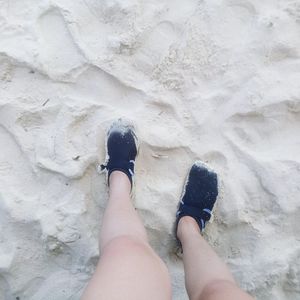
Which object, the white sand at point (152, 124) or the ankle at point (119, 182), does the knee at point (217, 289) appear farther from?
the ankle at point (119, 182)

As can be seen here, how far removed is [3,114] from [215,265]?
86 cm

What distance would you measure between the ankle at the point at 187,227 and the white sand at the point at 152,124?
41mm

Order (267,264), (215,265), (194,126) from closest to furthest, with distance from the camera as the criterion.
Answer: (215,265), (267,264), (194,126)

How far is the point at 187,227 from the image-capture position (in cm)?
143

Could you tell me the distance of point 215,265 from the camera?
1240mm

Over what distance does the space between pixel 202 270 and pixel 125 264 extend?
0.92ft

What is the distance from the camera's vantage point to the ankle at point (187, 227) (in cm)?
142

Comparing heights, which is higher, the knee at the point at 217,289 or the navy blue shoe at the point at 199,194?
the knee at the point at 217,289

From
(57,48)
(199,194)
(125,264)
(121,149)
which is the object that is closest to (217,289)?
(125,264)

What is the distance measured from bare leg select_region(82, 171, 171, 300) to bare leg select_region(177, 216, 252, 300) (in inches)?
4.3

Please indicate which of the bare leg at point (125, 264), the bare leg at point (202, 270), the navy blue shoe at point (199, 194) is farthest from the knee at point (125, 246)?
the navy blue shoe at point (199, 194)

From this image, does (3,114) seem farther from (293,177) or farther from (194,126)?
(293,177)

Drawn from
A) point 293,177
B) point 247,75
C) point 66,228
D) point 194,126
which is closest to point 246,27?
point 247,75

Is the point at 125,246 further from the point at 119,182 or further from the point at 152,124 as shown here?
the point at 152,124
